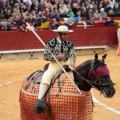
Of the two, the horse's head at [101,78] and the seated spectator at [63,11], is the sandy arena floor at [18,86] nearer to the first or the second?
the seated spectator at [63,11]

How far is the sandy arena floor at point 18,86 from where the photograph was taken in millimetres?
7945

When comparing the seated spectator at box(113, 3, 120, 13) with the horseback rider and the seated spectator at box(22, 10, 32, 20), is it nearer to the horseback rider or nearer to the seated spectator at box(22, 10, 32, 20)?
the seated spectator at box(22, 10, 32, 20)

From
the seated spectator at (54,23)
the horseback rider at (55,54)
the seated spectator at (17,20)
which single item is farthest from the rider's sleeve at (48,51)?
the seated spectator at (54,23)

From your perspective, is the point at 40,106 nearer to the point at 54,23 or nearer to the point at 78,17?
the point at 54,23

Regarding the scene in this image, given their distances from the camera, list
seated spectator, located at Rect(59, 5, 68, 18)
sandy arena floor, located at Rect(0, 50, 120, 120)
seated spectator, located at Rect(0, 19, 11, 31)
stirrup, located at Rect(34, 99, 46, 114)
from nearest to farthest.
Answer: stirrup, located at Rect(34, 99, 46, 114) < sandy arena floor, located at Rect(0, 50, 120, 120) < seated spectator, located at Rect(0, 19, 11, 31) < seated spectator, located at Rect(59, 5, 68, 18)

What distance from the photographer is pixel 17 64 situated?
14.4 meters

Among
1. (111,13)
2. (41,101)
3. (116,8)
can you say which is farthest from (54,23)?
(41,101)

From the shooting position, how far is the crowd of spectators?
620 inches

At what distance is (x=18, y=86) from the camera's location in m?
10.7

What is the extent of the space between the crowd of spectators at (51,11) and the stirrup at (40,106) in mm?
10061

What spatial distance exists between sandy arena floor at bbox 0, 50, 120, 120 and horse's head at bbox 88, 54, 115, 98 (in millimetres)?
2514

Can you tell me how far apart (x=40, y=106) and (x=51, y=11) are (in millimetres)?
12078

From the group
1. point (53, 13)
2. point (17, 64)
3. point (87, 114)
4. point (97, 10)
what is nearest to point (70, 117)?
point (87, 114)

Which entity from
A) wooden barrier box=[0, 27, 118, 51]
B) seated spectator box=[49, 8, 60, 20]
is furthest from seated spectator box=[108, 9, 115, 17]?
seated spectator box=[49, 8, 60, 20]
